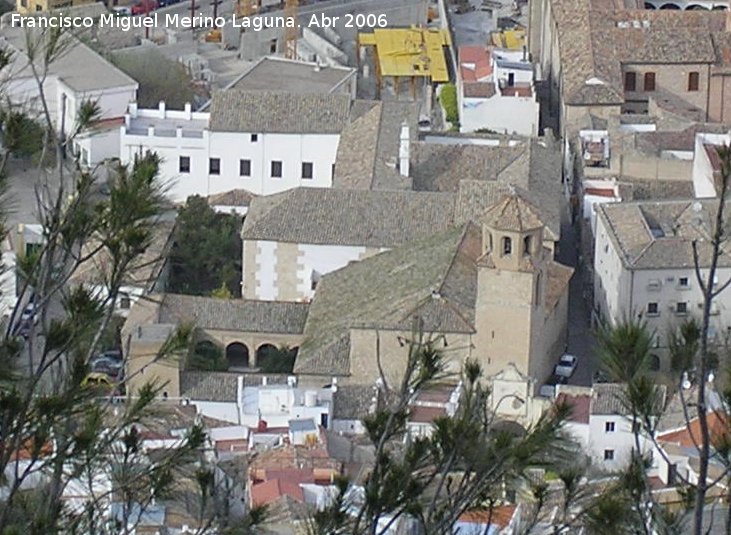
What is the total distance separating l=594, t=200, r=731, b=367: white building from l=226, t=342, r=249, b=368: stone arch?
3076 mm

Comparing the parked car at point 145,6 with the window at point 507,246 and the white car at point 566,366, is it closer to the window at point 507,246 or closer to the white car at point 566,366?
the white car at point 566,366

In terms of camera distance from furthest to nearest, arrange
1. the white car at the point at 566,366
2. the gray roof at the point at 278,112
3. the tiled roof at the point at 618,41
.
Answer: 1. the tiled roof at the point at 618,41
2. the gray roof at the point at 278,112
3. the white car at the point at 566,366

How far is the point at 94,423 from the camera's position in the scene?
27.5ft

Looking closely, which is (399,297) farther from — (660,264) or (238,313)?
(660,264)

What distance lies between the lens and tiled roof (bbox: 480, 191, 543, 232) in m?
20.4

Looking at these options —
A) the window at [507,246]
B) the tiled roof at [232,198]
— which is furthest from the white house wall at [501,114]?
the window at [507,246]

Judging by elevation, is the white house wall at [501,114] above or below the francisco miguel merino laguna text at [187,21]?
above

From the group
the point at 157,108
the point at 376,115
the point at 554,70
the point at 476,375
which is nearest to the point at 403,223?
the point at 376,115

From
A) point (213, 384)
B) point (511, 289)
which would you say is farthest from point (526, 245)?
point (213, 384)

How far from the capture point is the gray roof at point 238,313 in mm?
22172

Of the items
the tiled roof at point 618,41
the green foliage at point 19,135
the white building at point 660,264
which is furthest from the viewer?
the tiled roof at point 618,41

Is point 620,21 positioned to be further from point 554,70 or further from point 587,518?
point 587,518

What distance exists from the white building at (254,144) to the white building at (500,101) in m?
2.47

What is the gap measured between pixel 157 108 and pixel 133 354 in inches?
331
